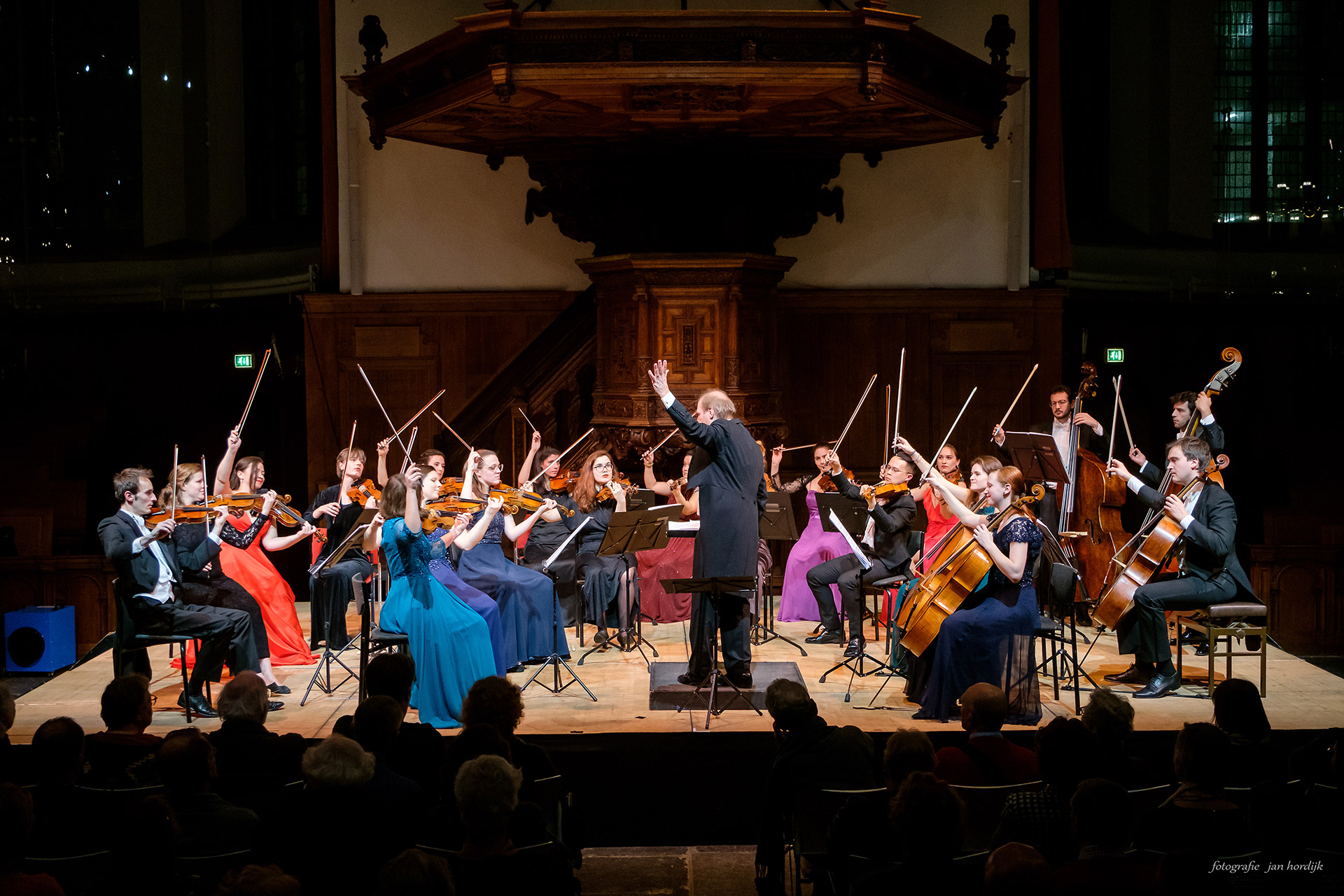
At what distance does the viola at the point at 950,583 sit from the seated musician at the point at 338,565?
330 centimetres

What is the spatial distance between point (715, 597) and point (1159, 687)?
2.51m

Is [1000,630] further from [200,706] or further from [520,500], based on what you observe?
[200,706]

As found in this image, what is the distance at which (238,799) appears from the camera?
14.0 feet

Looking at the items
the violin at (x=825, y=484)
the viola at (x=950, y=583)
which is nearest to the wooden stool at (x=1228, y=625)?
the viola at (x=950, y=583)

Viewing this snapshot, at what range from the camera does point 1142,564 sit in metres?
6.96

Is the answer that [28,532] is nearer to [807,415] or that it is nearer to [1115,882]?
[807,415]

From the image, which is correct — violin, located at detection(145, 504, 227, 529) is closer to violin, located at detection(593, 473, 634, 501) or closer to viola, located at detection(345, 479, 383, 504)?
viola, located at detection(345, 479, 383, 504)

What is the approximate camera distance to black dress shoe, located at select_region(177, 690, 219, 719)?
6613 mm

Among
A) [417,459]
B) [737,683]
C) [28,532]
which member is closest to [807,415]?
[417,459]

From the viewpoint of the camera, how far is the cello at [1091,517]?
27.1 feet

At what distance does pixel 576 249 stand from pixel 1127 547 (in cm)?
537

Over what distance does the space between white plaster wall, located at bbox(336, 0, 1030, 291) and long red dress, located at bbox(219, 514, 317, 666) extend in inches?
142

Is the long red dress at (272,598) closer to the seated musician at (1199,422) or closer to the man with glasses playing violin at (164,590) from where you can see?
the man with glasses playing violin at (164,590)

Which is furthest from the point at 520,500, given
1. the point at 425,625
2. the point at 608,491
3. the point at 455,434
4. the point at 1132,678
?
the point at 1132,678
